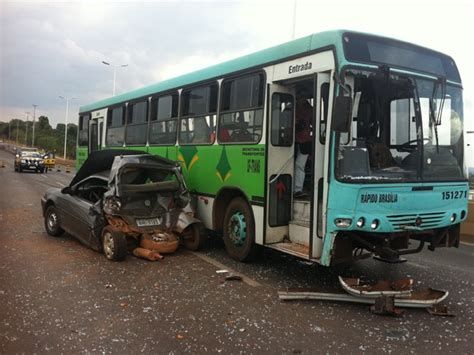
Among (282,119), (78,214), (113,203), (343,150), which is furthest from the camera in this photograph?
(78,214)

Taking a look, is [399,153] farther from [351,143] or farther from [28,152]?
[28,152]

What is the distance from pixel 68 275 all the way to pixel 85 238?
1492mm

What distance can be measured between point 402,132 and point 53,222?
21.5 ft

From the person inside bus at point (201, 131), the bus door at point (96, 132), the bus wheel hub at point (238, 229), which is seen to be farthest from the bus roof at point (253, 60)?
the bus door at point (96, 132)

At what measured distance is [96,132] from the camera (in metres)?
13.7

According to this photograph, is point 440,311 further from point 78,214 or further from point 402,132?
point 78,214

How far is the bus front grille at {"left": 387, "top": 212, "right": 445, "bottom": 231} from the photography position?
5367 millimetres

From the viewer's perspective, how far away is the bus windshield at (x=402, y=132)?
540 cm

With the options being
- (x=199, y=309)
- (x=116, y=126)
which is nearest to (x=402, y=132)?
(x=199, y=309)

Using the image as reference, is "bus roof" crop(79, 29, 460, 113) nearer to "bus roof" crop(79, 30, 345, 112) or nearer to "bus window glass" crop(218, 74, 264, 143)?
"bus roof" crop(79, 30, 345, 112)

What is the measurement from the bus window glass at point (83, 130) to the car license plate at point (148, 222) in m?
7.82

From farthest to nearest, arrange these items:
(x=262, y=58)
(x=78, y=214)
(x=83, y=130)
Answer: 1. (x=83, y=130)
2. (x=78, y=214)
3. (x=262, y=58)

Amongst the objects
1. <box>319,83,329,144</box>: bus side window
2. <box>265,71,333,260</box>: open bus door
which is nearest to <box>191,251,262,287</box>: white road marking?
<box>265,71,333,260</box>: open bus door

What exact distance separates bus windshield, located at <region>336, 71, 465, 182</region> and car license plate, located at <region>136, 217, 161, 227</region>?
11.7 ft
